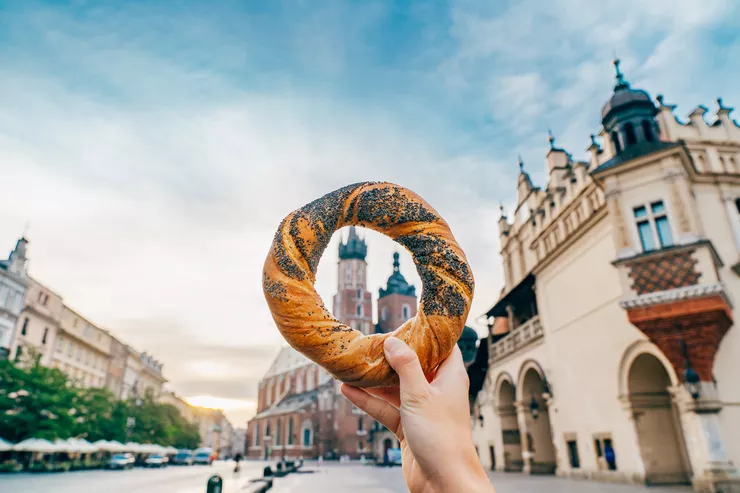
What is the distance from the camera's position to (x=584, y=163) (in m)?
17.8

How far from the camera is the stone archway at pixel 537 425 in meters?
19.8

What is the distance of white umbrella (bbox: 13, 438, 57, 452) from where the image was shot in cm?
2359

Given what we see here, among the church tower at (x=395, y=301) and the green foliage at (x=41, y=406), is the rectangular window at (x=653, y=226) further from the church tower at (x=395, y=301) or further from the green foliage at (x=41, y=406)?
the church tower at (x=395, y=301)

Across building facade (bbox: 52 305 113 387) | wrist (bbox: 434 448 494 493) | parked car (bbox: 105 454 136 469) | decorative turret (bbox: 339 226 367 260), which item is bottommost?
parked car (bbox: 105 454 136 469)

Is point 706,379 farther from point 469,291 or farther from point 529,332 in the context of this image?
point 469,291

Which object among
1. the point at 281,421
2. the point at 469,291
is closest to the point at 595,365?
the point at 469,291

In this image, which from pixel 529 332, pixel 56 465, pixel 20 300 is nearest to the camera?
pixel 529 332

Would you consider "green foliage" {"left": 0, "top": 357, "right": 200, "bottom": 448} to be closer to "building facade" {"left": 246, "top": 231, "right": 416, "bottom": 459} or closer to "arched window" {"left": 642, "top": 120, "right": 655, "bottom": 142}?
"arched window" {"left": 642, "top": 120, "right": 655, "bottom": 142}

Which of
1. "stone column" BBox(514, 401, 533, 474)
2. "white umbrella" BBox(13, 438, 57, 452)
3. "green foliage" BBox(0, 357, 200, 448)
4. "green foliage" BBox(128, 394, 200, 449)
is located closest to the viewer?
"stone column" BBox(514, 401, 533, 474)

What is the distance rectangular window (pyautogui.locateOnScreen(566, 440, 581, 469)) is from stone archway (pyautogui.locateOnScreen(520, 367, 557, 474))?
2.24m

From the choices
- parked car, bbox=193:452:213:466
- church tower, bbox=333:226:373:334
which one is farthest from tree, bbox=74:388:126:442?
church tower, bbox=333:226:373:334

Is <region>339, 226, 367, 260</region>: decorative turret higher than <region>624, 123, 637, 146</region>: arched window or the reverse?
higher

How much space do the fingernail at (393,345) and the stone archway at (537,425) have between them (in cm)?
1907

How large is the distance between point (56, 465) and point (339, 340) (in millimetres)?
34905
